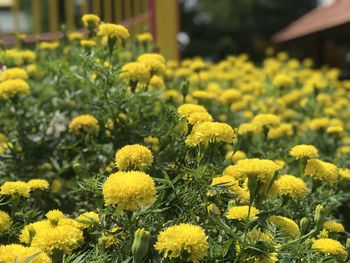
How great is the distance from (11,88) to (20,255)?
129 cm

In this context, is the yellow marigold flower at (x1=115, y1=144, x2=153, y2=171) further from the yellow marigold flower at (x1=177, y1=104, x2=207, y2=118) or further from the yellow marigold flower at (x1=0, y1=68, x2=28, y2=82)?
the yellow marigold flower at (x1=0, y1=68, x2=28, y2=82)

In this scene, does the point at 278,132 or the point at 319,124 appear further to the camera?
the point at 319,124

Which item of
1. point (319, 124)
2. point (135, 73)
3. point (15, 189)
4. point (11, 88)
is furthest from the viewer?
point (319, 124)

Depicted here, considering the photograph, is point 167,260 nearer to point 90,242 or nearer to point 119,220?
point 119,220

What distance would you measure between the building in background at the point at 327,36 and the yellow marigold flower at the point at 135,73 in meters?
6.29

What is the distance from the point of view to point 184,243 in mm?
1393

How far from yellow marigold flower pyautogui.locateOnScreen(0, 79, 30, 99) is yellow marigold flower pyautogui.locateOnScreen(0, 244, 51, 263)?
120cm

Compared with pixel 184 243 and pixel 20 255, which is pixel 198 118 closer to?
pixel 184 243

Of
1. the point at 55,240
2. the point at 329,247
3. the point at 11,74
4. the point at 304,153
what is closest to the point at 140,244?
the point at 55,240

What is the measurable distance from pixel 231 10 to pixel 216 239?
84.6 feet

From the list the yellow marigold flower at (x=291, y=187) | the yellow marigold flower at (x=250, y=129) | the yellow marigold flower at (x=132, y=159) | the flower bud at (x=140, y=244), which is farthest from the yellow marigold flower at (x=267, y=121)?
the flower bud at (x=140, y=244)

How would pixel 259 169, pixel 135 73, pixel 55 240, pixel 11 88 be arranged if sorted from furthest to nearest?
pixel 11 88 → pixel 135 73 → pixel 259 169 → pixel 55 240

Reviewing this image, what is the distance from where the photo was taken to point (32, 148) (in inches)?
111

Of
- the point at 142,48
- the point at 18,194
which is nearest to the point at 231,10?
the point at 142,48
